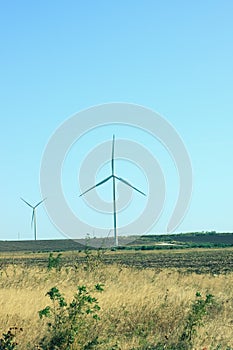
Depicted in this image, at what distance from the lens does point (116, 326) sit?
1504 centimetres

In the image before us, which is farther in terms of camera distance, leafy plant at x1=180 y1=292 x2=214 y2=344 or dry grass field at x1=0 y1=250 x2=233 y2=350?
leafy plant at x1=180 y1=292 x2=214 y2=344

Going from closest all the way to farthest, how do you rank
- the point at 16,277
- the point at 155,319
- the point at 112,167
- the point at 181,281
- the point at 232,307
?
1. the point at 155,319
2. the point at 232,307
3. the point at 16,277
4. the point at 181,281
5. the point at 112,167

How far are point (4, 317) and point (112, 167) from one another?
5903 cm

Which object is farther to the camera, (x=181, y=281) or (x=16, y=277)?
(x=181, y=281)

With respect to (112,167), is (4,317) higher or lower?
lower

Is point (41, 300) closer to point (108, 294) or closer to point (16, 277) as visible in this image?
point (108, 294)

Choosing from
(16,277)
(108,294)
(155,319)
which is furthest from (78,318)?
(16,277)

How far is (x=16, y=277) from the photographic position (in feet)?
79.5

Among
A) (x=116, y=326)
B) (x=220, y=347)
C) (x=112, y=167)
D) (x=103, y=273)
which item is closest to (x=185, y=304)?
(x=116, y=326)

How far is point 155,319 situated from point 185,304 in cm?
205

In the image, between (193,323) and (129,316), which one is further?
(129,316)

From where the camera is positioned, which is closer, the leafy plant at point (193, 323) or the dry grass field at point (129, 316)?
the dry grass field at point (129, 316)

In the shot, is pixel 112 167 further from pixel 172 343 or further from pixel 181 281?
pixel 172 343

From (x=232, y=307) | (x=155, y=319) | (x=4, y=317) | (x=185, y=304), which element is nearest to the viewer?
(x=4, y=317)
